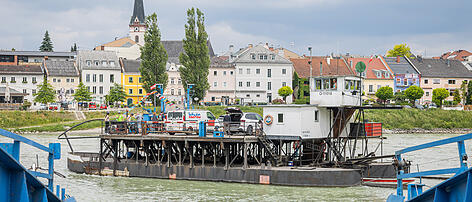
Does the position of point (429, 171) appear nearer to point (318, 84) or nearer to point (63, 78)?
point (318, 84)

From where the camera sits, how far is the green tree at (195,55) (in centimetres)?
8162

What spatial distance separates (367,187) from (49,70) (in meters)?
80.4

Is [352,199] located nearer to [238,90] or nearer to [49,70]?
[238,90]

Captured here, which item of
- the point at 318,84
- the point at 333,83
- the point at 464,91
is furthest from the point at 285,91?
the point at 333,83

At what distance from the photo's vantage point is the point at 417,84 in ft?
335

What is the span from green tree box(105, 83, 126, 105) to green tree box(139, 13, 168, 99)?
41.8ft

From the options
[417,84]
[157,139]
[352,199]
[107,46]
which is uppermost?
[107,46]

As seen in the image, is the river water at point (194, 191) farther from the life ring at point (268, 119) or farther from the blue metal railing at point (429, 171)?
the blue metal railing at point (429, 171)

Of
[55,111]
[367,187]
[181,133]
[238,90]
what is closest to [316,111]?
[367,187]

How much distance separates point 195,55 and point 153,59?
5.96 m

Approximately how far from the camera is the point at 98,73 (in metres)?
99.2

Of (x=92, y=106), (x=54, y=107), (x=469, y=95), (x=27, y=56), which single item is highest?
(x=27, y=56)

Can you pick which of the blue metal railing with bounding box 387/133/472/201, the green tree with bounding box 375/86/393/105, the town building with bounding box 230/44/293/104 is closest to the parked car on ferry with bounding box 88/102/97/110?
the town building with bounding box 230/44/293/104

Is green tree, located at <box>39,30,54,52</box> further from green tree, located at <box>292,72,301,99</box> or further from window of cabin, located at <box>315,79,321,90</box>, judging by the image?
window of cabin, located at <box>315,79,321,90</box>
